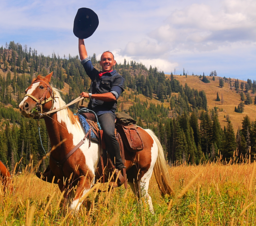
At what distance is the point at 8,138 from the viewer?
320 ft

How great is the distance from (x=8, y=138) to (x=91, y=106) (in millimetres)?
105690

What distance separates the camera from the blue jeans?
4699 mm

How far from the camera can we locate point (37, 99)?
4090mm

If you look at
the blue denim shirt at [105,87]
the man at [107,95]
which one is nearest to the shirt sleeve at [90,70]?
the man at [107,95]

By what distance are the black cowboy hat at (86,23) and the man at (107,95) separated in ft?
0.64

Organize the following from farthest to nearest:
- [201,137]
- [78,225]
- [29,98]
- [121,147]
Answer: [201,137], [121,147], [29,98], [78,225]

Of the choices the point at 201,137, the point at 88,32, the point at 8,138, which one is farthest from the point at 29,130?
the point at 88,32

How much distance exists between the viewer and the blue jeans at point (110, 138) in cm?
470

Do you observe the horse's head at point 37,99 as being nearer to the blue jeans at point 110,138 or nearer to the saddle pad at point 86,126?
the saddle pad at point 86,126

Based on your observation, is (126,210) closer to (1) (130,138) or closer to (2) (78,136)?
(2) (78,136)

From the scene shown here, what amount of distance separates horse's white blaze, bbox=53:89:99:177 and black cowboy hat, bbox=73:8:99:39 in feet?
6.42

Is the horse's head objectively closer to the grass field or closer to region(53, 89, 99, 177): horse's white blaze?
region(53, 89, 99, 177): horse's white blaze

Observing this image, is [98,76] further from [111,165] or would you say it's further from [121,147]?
[111,165]

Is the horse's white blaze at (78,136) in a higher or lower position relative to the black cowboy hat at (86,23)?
lower
